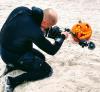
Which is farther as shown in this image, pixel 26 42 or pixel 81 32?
pixel 81 32

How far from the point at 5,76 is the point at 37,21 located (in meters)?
1.33

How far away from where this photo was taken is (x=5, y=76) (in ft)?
20.7

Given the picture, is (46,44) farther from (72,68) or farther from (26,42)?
(72,68)

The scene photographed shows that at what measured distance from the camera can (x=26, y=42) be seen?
577cm

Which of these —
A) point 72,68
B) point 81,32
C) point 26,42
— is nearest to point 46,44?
point 26,42

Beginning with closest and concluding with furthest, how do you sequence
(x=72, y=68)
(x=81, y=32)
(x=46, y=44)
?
(x=46, y=44) < (x=81, y=32) < (x=72, y=68)

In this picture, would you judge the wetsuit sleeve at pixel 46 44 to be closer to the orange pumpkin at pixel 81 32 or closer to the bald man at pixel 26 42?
the bald man at pixel 26 42

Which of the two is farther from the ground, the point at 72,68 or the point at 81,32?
the point at 81,32

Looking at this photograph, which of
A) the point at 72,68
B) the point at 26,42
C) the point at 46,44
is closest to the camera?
the point at 46,44

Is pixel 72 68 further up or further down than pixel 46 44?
further down

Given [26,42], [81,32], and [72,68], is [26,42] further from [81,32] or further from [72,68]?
[72,68]

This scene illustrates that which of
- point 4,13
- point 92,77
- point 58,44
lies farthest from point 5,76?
point 4,13

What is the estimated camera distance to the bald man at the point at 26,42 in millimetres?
5543

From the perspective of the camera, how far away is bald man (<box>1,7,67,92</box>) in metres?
5.54
